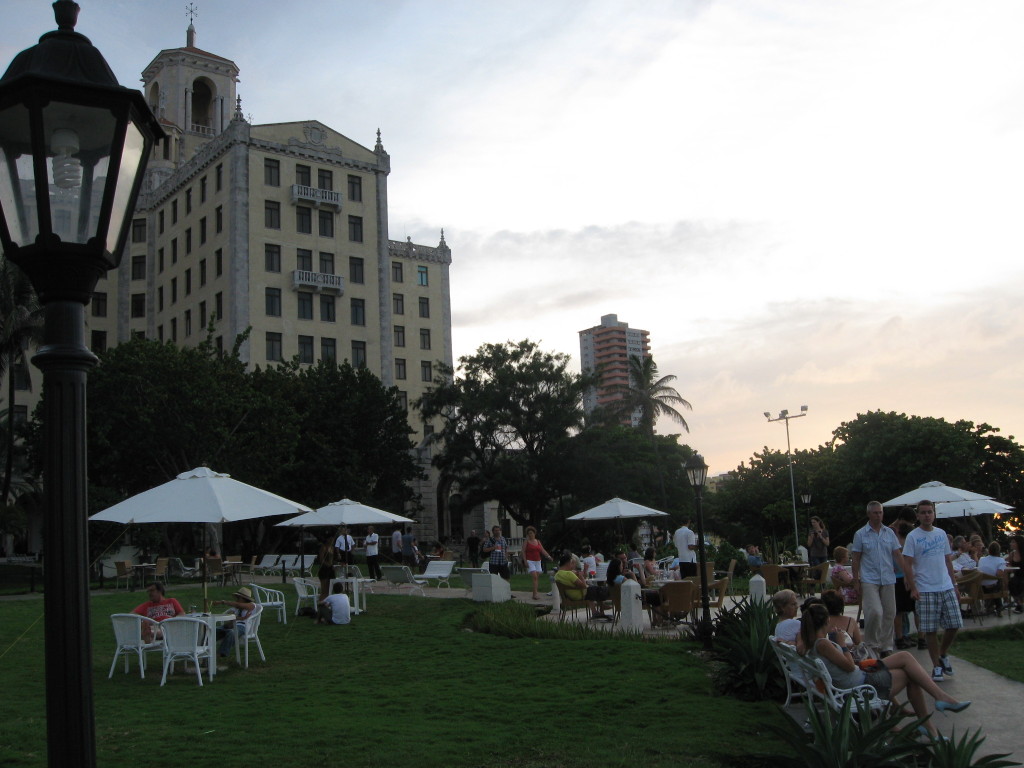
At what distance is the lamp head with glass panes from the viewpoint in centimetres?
364

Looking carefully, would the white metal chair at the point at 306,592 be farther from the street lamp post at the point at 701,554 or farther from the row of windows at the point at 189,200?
the row of windows at the point at 189,200

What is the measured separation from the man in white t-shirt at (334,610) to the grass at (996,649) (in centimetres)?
1061

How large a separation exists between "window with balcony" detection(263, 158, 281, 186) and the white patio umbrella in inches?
1732

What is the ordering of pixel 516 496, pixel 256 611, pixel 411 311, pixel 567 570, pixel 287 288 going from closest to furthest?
1. pixel 256 611
2. pixel 567 570
3. pixel 516 496
4. pixel 287 288
5. pixel 411 311

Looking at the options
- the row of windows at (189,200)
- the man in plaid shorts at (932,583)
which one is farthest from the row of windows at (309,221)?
the man in plaid shorts at (932,583)

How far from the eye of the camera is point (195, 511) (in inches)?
555

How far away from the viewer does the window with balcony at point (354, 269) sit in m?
58.5

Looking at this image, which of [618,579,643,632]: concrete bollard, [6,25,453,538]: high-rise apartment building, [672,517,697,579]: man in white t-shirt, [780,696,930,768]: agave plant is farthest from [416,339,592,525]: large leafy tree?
[780,696,930,768]: agave plant

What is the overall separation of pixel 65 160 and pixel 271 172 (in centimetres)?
5493

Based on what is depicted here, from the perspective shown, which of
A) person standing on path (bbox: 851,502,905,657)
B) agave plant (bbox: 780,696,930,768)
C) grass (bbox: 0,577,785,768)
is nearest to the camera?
agave plant (bbox: 780,696,930,768)

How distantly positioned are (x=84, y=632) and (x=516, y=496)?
44.1m

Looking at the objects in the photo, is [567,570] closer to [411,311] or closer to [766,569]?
[766,569]

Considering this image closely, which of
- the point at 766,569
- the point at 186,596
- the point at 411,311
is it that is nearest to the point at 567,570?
the point at 766,569

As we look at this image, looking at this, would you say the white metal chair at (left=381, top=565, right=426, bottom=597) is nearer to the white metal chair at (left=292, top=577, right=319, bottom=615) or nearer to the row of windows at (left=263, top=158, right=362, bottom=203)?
the white metal chair at (left=292, top=577, right=319, bottom=615)
